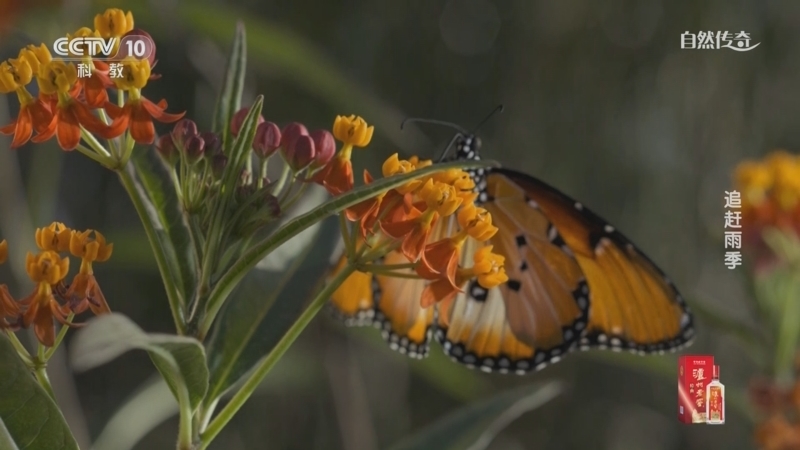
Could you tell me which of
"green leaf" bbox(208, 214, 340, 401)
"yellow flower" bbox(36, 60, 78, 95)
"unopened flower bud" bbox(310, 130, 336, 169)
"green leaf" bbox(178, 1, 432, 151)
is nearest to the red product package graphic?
"green leaf" bbox(178, 1, 432, 151)

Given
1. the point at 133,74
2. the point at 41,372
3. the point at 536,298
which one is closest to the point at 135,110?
the point at 133,74

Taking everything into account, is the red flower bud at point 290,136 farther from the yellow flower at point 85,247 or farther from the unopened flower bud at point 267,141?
the yellow flower at point 85,247

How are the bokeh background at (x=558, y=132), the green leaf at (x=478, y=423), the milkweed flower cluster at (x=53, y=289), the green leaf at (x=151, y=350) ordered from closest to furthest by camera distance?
the green leaf at (x=151, y=350) < the milkweed flower cluster at (x=53, y=289) < the green leaf at (x=478, y=423) < the bokeh background at (x=558, y=132)

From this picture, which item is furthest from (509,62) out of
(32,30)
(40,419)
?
(40,419)

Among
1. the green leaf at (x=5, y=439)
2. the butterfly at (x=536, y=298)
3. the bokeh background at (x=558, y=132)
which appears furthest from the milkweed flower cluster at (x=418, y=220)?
the bokeh background at (x=558, y=132)

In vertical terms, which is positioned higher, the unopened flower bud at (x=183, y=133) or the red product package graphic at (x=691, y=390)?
the unopened flower bud at (x=183, y=133)

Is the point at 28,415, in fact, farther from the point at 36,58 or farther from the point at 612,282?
the point at 612,282

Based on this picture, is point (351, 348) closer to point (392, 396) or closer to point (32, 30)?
point (392, 396)
